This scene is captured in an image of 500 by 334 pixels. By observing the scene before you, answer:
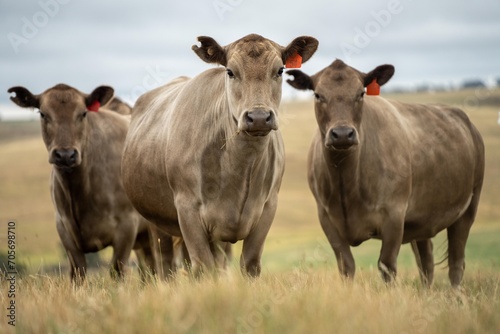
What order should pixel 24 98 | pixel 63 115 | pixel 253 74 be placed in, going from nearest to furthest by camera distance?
pixel 253 74, pixel 63 115, pixel 24 98

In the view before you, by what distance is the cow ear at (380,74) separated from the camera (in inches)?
385

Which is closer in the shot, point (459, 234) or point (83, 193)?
point (83, 193)

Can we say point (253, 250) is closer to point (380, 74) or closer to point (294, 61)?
point (294, 61)

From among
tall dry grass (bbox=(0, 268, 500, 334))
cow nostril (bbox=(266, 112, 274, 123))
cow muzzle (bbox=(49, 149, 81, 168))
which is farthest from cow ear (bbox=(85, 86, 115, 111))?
tall dry grass (bbox=(0, 268, 500, 334))

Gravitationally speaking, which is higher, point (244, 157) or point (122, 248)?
point (244, 157)

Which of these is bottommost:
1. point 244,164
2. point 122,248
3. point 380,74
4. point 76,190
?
point 122,248

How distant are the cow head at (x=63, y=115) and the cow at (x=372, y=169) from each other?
2777 millimetres

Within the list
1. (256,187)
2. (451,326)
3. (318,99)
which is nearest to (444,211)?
(318,99)

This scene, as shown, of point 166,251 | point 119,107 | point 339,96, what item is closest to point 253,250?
point 339,96

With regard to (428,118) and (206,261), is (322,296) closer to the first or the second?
(206,261)

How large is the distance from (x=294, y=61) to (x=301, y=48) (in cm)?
17

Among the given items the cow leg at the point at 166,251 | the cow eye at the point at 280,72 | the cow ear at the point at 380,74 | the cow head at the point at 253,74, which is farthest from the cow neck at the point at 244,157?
the cow leg at the point at 166,251

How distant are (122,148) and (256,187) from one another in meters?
3.77

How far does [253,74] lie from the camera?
739cm
